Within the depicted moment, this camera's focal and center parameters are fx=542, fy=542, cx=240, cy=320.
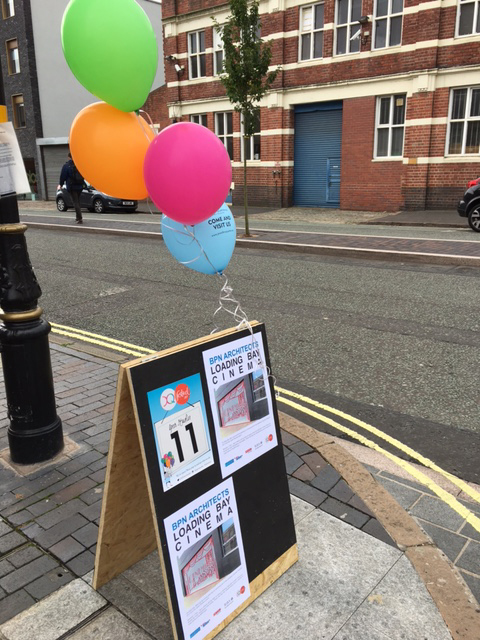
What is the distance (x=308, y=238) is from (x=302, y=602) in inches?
457

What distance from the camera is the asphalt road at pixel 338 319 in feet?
14.2

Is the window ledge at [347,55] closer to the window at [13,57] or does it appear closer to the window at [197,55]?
the window at [197,55]

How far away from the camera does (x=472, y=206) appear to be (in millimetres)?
13602

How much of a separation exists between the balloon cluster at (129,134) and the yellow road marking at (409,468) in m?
2.07

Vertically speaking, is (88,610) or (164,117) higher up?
(164,117)

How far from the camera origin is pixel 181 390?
6.94 feet

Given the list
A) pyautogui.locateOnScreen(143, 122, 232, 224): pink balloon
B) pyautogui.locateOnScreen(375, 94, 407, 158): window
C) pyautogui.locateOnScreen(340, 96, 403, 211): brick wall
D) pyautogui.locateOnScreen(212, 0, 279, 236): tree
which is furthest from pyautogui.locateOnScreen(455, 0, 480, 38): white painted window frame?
pyautogui.locateOnScreen(143, 122, 232, 224): pink balloon

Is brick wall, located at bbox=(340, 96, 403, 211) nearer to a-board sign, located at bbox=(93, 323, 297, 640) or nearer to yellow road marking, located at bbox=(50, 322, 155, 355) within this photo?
yellow road marking, located at bbox=(50, 322, 155, 355)

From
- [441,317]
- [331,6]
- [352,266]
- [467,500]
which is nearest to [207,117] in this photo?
[331,6]

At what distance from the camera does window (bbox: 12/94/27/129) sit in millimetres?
34312

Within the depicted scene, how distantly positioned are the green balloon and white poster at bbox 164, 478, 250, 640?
1748 mm

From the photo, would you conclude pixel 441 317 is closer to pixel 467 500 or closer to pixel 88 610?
pixel 467 500

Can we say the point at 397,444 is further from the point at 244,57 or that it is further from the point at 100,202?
the point at 100,202

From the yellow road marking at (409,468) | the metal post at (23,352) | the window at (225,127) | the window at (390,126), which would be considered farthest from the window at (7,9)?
the yellow road marking at (409,468)
